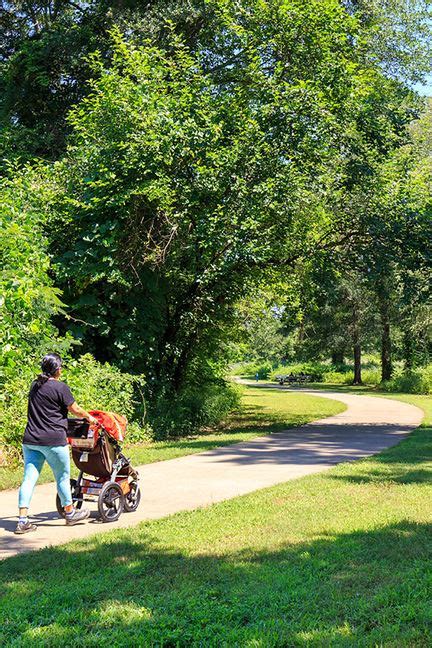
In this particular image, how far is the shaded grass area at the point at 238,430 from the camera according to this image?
37.2 ft

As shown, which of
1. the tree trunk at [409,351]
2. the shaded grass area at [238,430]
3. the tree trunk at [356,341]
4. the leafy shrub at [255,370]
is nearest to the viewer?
the shaded grass area at [238,430]

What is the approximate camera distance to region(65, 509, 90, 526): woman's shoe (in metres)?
7.00

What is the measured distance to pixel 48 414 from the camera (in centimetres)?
689

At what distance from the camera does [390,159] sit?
721 inches

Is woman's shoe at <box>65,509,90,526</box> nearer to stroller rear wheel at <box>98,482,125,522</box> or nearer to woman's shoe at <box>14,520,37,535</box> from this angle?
stroller rear wheel at <box>98,482,125,522</box>

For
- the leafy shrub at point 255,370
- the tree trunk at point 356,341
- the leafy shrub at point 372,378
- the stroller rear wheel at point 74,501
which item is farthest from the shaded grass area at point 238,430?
the leafy shrub at point 255,370

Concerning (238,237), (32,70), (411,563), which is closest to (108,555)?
(411,563)

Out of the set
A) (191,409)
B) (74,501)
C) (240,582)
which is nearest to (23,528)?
(74,501)

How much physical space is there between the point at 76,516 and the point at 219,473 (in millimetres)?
3642

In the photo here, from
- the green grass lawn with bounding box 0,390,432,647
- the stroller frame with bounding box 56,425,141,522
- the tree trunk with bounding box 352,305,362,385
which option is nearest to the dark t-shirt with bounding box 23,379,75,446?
the stroller frame with bounding box 56,425,141,522

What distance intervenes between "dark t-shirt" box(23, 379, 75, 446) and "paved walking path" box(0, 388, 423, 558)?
97cm

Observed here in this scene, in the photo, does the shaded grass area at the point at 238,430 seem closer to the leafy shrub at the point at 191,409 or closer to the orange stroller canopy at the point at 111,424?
the leafy shrub at the point at 191,409

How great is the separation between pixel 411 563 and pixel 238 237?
10.8 meters

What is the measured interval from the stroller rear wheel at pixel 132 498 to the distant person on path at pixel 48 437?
75 centimetres
